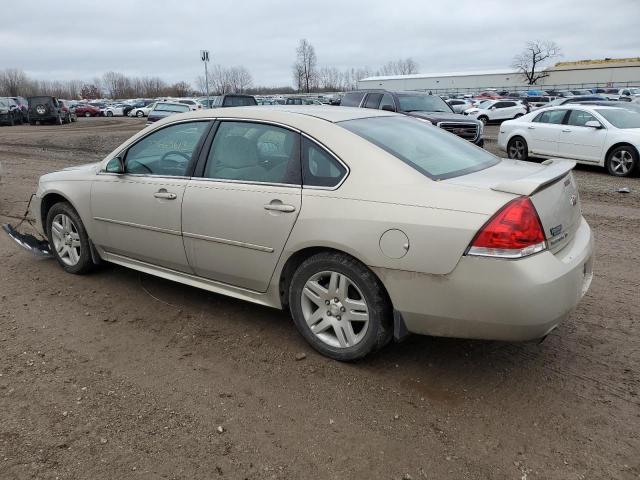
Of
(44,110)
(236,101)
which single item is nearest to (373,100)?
(236,101)

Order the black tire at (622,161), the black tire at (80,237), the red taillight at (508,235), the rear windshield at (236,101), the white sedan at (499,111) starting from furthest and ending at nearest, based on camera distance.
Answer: the white sedan at (499,111) → the rear windshield at (236,101) → the black tire at (622,161) → the black tire at (80,237) → the red taillight at (508,235)

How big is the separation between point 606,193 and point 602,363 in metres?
6.97

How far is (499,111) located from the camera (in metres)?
30.6

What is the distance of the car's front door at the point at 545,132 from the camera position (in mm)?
12508

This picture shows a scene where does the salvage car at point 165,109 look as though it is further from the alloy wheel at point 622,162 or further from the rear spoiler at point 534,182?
the rear spoiler at point 534,182

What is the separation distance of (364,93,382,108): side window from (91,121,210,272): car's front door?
1077 centimetres

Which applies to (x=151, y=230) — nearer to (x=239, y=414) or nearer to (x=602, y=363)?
(x=239, y=414)

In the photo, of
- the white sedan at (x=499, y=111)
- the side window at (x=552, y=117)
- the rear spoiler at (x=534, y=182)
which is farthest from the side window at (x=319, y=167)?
the white sedan at (x=499, y=111)

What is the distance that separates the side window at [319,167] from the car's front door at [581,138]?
10109 mm

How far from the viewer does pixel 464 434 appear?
2.78 metres

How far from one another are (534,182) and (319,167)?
128 cm

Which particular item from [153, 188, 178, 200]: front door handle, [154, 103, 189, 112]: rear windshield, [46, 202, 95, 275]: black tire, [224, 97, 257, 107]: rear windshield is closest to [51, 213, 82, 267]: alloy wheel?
[46, 202, 95, 275]: black tire

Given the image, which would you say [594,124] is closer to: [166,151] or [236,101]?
[166,151]

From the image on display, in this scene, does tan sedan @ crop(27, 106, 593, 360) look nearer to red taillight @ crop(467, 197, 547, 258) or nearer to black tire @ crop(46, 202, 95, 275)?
red taillight @ crop(467, 197, 547, 258)
